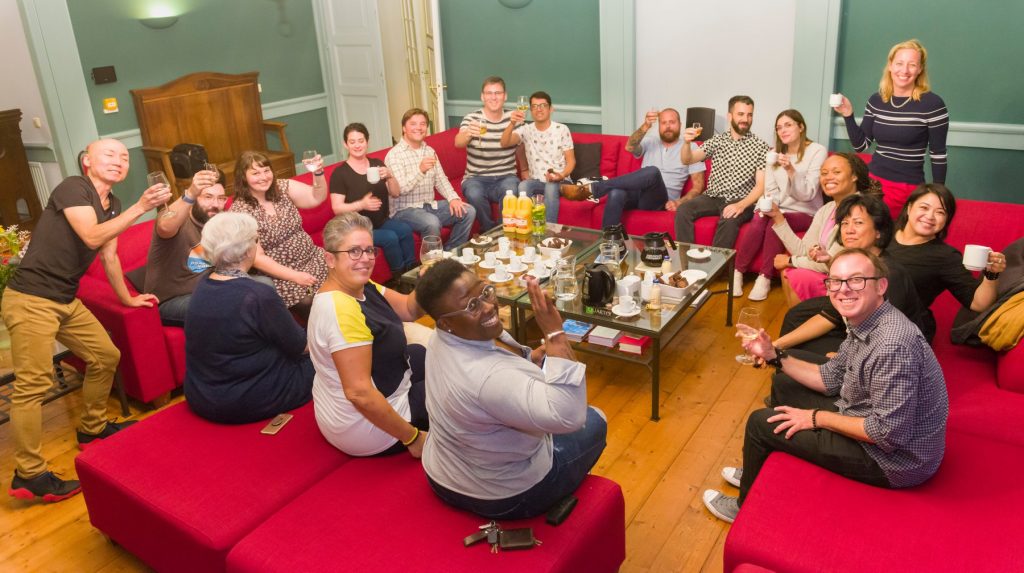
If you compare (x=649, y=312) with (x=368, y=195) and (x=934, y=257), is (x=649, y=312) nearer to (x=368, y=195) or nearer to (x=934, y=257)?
(x=934, y=257)

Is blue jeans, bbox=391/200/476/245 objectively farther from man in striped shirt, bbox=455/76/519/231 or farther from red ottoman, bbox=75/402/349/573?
red ottoman, bbox=75/402/349/573

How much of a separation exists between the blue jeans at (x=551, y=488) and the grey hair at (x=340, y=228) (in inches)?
33.2

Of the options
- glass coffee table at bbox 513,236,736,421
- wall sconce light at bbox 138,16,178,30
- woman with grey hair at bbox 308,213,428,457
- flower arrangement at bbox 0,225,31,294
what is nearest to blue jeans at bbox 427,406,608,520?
woman with grey hair at bbox 308,213,428,457

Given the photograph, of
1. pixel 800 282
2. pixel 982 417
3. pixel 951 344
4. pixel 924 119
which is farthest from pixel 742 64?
pixel 982 417

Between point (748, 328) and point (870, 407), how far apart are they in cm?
48

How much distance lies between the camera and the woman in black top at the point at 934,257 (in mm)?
3104

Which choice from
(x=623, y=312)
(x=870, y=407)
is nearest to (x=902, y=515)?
(x=870, y=407)

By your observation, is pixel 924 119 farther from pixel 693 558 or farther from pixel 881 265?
pixel 693 558

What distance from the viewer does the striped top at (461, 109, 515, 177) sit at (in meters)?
5.57

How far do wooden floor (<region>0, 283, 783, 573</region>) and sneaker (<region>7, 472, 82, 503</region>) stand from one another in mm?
34

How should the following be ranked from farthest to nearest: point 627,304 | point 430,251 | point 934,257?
point 430,251 → point 627,304 → point 934,257

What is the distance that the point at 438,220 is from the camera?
5023mm

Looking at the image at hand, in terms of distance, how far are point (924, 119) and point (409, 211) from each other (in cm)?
304

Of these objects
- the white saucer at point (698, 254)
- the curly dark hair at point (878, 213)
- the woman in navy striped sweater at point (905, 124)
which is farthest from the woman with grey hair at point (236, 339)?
the woman in navy striped sweater at point (905, 124)
